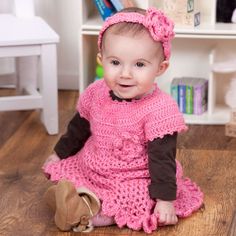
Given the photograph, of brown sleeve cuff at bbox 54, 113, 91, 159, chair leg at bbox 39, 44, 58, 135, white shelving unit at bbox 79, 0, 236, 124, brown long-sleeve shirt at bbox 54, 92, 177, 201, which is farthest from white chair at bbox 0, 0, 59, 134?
brown long-sleeve shirt at bbox 54, 92, 177, 201

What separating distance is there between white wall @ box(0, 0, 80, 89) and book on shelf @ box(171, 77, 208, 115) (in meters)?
0.52

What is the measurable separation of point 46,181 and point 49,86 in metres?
0.48

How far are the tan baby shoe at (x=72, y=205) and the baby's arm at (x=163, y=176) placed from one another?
151mm

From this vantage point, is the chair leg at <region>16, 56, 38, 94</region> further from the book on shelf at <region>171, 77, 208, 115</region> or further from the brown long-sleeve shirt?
the brown long-sleeve shirt

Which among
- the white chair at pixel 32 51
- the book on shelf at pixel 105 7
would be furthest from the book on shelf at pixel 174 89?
the white chair at pixel 32 51

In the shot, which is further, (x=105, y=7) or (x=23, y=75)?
(x=23, y=75)

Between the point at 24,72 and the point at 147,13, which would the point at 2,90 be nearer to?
the point at 24,72

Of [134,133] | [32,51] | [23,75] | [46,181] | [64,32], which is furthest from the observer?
[64,32]

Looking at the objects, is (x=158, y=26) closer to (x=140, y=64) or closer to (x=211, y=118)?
(x=140, y=64)

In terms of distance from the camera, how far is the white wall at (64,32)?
2816 mm

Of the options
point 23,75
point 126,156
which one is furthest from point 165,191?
point 23,75

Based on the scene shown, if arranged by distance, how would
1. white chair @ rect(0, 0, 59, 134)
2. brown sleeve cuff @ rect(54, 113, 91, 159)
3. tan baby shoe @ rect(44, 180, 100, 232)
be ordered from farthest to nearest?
white chair @ rect(0, 0, 59, 134), brown sleeve cuff @ rect(54, 113, 91, 159), tan baby shoe @ rect(44, 180, 100, 232)

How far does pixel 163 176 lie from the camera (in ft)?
5.32

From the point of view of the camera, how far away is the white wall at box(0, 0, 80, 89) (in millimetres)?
2816
